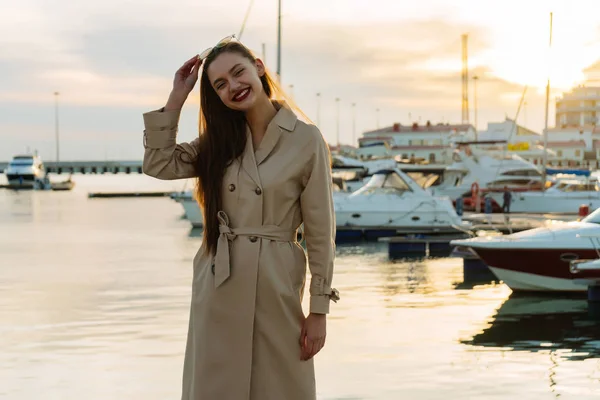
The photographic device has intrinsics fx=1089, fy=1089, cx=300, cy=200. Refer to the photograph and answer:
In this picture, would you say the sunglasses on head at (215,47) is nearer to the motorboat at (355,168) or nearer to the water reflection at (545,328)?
the water reflection at (545,328)

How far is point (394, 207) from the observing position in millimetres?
33156

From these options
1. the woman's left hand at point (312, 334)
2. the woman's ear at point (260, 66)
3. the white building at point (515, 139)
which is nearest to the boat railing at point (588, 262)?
the woman's left hand at point (312, 334)

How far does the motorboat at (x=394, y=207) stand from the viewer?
32.1 m

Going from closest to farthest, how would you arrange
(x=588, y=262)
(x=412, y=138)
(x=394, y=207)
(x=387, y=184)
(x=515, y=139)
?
(x=588, y=262) → (x=394, y=207) → (x=387, y=184) → (x=412, y=138) → (x=515, y=139)

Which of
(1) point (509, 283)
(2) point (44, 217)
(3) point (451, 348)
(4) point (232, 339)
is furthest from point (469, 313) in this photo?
(2) point (44, 217)

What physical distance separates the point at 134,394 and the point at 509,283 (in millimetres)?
9833

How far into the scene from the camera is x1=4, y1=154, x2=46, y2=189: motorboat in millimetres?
111500

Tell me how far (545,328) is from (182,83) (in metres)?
11.0

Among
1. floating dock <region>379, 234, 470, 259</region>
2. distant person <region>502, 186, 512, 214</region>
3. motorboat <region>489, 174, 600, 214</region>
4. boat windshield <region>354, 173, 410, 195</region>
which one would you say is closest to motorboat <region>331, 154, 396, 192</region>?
distant person <region>502, 186, 512, 214</region>

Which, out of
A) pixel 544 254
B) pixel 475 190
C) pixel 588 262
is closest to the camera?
pixel 588 262

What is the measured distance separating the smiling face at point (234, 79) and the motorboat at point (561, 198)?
1537 inches

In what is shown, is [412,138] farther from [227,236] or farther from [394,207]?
[227,236]

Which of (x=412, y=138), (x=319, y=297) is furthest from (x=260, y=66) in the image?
(x=412, y=138)

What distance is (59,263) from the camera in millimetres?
26766
